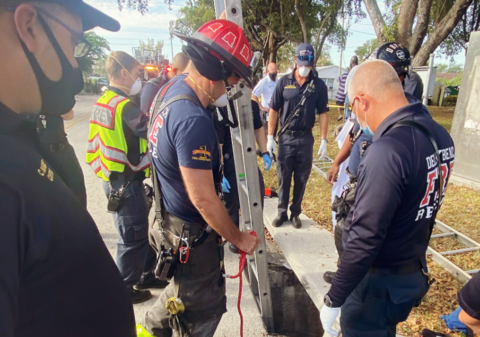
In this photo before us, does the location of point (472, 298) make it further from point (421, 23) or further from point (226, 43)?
point (421, 23)

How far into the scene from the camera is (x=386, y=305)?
61.5 inches

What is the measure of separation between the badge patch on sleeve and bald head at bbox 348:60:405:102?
2.92 feet

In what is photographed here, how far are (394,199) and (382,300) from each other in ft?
2.04

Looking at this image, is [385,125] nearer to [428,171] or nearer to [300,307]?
[428,171]

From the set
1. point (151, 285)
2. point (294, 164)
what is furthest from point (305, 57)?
point (151, 285)

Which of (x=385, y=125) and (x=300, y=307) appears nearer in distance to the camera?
(x=385, y=125)

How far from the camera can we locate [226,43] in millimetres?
1594

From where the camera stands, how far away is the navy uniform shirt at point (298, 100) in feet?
12.4

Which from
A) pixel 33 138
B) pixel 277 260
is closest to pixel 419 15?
pixel 277 260

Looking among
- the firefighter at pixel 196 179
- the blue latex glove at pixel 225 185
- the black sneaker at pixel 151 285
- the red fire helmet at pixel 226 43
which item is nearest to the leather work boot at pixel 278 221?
the blue latex glove at pixel 225 185

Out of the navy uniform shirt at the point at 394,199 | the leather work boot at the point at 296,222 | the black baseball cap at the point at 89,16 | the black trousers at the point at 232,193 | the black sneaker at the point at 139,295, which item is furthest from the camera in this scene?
the leather work boot at the point at 296,222

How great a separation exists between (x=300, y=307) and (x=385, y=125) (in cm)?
241

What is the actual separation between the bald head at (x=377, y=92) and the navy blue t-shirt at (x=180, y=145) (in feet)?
2.77

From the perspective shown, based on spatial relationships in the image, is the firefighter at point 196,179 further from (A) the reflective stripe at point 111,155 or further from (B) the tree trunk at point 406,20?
(B) the tree trunk at point 406,20
